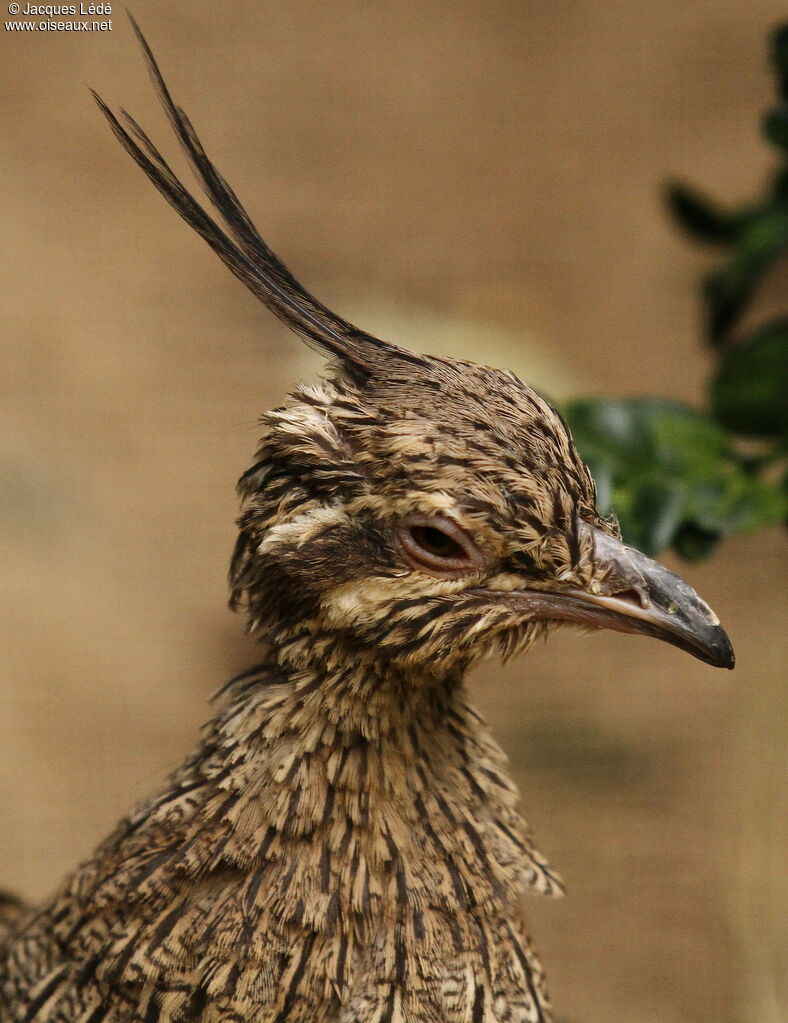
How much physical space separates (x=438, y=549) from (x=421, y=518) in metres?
0.08

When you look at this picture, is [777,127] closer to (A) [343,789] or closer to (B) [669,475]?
(B) [669,475]

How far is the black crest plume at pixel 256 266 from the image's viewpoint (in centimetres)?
241

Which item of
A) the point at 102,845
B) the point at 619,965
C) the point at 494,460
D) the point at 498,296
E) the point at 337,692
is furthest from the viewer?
the point at 498,296

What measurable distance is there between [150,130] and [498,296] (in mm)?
2136

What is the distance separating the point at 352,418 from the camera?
2316 mm

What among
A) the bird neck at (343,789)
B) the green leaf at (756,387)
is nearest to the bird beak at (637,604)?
the bird neck at (343,789)

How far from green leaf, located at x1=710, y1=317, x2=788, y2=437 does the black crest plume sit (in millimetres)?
1753

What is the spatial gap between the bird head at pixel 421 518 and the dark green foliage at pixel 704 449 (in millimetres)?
567

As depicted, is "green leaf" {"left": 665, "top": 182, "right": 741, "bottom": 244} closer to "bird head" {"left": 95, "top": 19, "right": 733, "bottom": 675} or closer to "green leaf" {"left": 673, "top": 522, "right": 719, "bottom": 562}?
A: "green leaf" {"left": 673, "top": 522, "right": 719, "bottom": 562}

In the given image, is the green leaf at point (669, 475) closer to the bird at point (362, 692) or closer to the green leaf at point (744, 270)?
the bird at point (362, 692)

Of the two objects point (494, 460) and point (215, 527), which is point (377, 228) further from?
point (494, 460)

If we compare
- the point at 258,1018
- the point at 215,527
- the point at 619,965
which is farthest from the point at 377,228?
the point at 258,1018

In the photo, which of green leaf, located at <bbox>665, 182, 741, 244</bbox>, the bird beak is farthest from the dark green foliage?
green leaf, located at <bbox>665, 182, 741, 244</bbox>

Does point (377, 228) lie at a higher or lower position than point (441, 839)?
higher
